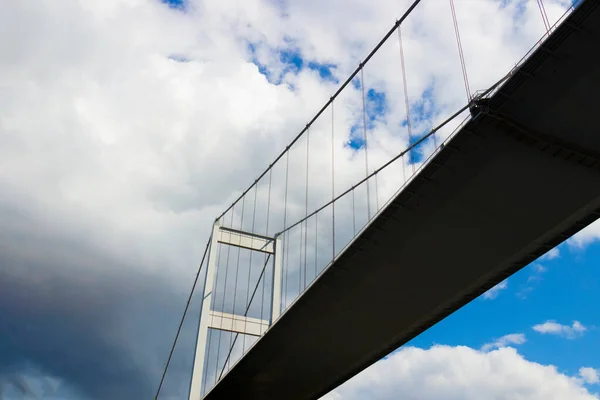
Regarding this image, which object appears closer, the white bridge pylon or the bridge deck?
the bridge deck

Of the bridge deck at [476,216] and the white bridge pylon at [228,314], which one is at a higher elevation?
the white bridge pylon at [228,314]

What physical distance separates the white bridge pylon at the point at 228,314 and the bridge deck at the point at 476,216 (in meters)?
3.36

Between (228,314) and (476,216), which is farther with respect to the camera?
(228,314)

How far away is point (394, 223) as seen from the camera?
1366 cm

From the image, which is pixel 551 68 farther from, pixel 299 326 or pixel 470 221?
pixel 299 326

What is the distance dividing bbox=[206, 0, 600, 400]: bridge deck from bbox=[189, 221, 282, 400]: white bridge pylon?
11.0 feet

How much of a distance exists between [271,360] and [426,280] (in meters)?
8.08

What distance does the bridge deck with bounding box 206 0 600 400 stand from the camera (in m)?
10.0

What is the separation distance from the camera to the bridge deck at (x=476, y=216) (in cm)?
1005

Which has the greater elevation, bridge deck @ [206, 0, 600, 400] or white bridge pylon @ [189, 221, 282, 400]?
white bridge pylon @ [189, 221, 282, 400]

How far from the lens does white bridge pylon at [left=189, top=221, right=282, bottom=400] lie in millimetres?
22609

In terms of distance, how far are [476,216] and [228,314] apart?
14.0m

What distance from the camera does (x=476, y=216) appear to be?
1322cm

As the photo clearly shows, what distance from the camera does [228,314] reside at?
24.6 meters
